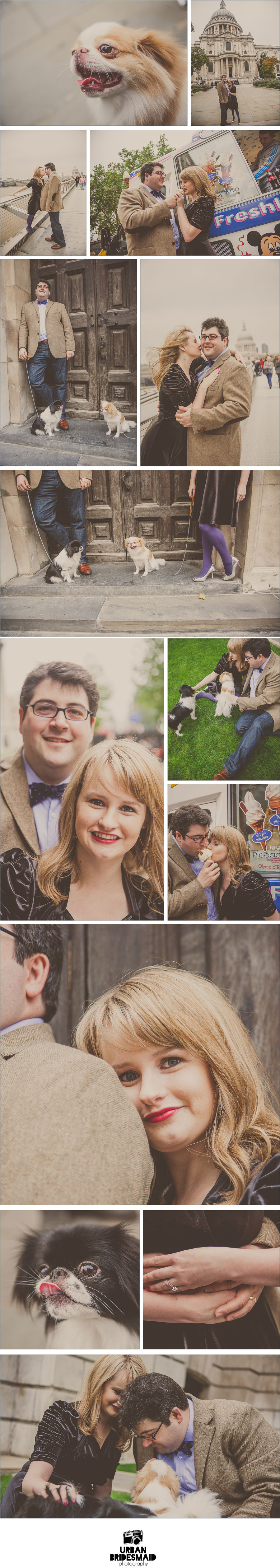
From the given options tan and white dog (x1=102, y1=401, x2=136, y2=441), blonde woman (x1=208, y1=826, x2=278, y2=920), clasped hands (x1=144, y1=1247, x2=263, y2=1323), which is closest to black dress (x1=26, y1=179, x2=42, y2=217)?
tan and white dog (x1=102, y1=401, x2=136, y2=441)

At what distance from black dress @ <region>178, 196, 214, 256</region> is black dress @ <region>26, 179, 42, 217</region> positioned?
1.50 ft

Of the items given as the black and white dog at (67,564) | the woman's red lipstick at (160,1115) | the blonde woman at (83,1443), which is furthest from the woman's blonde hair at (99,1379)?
the black and white dog at (67,564)

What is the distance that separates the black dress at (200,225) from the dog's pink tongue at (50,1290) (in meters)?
3.32

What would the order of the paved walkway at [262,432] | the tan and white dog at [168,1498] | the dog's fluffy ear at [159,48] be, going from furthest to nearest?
the paved walkway at [262,432] → the dog's fluffy ear at [159,48] → the tan and white dog at [168,1498]

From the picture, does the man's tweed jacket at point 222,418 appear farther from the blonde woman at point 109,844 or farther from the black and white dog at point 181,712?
the blonde woman at point 109,844

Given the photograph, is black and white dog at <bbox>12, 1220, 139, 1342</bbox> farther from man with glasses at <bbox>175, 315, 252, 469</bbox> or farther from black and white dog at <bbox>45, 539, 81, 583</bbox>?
man with glasses at <bbox>175, 315, 252, 469</bbox>

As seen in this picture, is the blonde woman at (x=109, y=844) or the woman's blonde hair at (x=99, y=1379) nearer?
the woman's blonde hair at (x=99, y=1379)

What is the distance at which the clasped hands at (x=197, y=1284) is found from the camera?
270 centimetres

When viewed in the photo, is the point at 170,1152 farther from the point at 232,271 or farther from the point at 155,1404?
the point at 232,271

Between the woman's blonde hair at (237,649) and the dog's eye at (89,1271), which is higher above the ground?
the woman's blonde hair at (237,649)

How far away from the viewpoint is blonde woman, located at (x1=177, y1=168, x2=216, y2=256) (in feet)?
9.15

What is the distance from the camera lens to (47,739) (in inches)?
111
